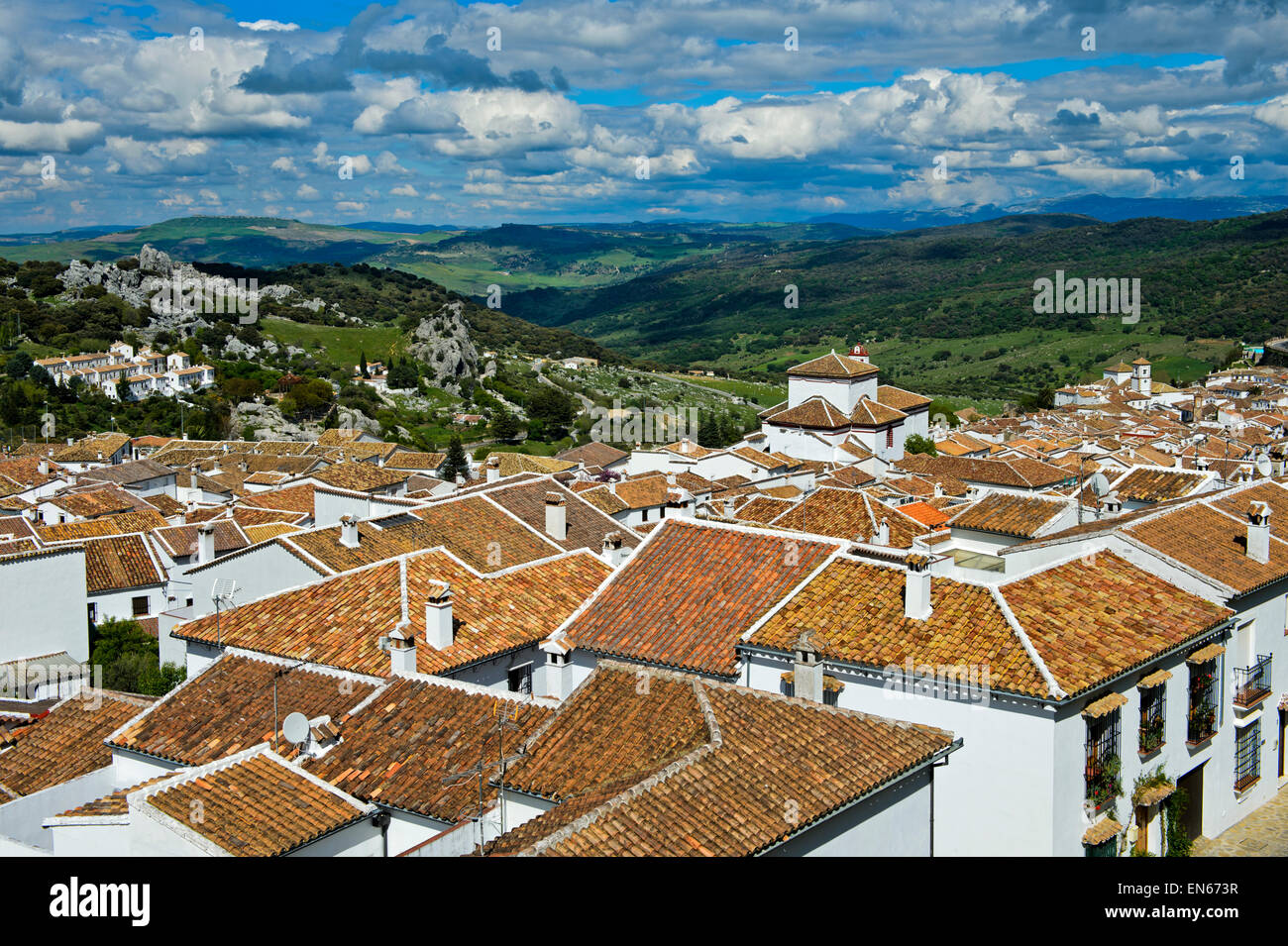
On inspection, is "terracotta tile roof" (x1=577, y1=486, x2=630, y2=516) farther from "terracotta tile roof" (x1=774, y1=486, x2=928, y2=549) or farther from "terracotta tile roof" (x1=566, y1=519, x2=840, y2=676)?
"terracotta tile roof" (x1=566, y1=519, x2=840, y2=676)

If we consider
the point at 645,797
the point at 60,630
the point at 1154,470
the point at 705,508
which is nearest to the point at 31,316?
the point at 60,630

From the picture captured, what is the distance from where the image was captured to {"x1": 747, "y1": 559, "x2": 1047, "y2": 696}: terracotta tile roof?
13.6 meters

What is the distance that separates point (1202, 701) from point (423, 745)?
10.6 m

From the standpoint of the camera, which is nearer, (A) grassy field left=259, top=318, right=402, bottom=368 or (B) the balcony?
(B) the balcony

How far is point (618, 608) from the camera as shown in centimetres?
1666

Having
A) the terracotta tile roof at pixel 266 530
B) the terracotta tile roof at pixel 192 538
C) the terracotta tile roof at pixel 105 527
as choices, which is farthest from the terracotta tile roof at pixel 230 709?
the terracotta tile roof at pixel 105 527

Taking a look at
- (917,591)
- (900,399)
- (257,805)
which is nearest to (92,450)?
(900,399)

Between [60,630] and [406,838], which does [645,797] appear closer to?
[406,838]

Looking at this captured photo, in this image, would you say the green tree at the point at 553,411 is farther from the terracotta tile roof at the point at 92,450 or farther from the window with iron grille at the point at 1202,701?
the window with iron grille at the point at 1202,701

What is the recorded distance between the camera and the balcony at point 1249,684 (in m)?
17.1

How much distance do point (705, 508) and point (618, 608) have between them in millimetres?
17132

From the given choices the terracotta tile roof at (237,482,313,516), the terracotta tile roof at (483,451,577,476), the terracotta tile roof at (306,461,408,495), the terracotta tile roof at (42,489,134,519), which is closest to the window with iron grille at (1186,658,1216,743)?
the terracotta tile roof at (306,461,408,495)

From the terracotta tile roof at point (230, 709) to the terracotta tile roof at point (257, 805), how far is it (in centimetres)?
186

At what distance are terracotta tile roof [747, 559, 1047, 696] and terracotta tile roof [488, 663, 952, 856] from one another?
2.01m
